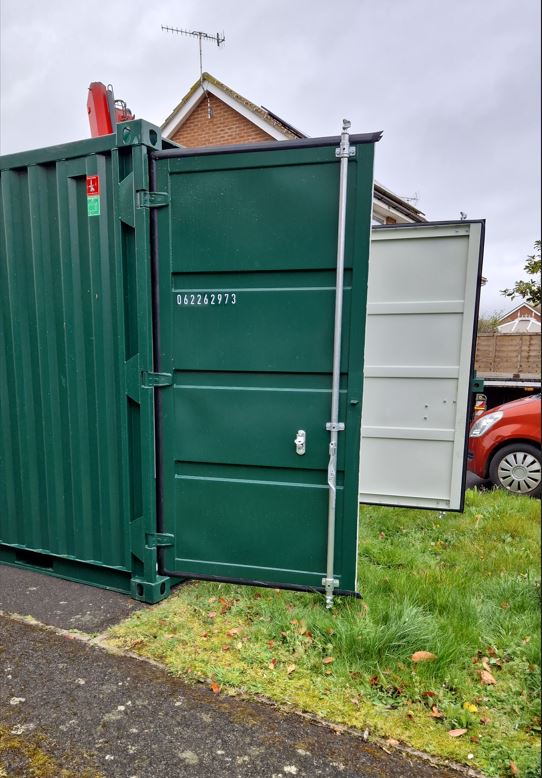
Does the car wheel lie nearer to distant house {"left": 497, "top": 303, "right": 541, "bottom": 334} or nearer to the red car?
the red car

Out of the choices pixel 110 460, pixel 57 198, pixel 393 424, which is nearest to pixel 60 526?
pixel 110 460

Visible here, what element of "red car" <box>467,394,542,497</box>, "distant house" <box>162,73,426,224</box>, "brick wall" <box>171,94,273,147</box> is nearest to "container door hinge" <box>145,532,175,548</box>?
"red car" <box>467,394,542,497</box>

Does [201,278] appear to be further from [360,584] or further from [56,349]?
[360,584]

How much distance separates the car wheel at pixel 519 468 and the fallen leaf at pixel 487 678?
366 cm

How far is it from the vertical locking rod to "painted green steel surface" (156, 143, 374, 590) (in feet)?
0.19

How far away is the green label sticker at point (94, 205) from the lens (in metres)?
3.08

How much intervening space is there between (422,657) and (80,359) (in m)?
2.73

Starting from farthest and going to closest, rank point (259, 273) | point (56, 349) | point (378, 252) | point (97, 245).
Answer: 1. point (378, 252)
2. point (56, 349)
3. point (97, 245)
4. point (259, 273)

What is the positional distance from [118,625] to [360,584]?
1611 millimetres

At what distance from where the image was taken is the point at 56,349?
339cm

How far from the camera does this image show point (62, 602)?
3340 mm

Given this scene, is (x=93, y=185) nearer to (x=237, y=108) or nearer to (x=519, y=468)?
(x=519, y=468)

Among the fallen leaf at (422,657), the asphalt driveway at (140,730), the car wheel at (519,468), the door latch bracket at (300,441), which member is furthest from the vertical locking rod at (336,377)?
the car wheel at (519,468)

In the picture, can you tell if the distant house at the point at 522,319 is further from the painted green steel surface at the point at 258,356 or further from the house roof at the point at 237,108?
the house roof at the point at 237,108
